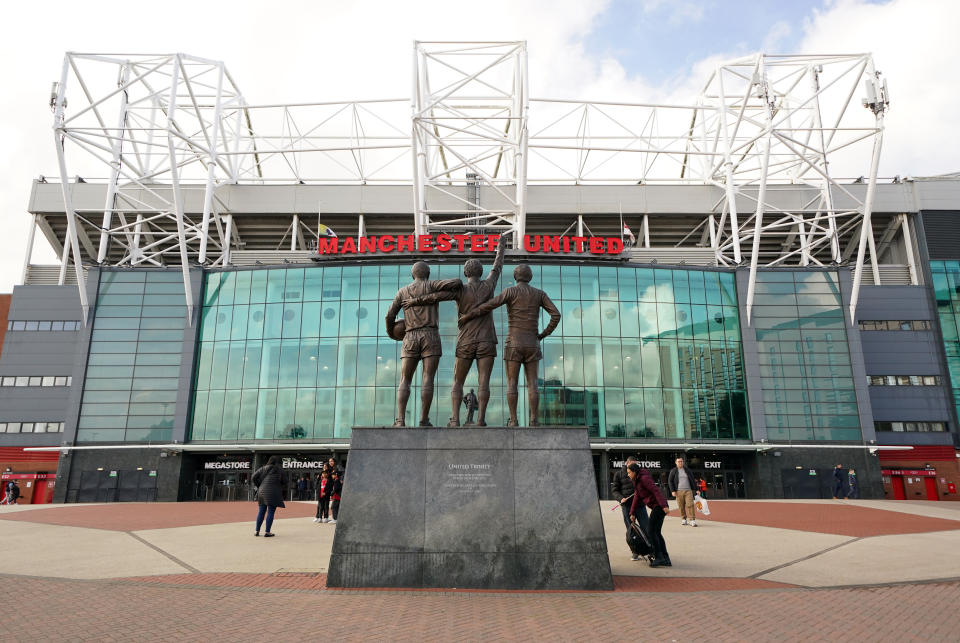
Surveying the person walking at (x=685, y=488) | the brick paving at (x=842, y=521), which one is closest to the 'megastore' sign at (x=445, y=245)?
the brick paving at (x=842, y=521)

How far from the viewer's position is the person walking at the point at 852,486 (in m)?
32.6

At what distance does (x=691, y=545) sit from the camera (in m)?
12.7

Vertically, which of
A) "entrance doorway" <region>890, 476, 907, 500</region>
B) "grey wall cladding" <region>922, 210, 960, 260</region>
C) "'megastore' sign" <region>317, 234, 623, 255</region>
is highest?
Result: "grey wall cladding" <region>922, 210, 960, 260</region>

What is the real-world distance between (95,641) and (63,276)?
4468 centimetres

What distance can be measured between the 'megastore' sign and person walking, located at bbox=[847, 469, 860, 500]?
1743cm

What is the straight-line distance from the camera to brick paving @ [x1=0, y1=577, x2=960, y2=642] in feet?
20.7

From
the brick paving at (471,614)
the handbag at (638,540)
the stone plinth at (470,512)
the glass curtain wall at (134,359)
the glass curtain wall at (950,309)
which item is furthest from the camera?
the glass curtain wall at (950,309)

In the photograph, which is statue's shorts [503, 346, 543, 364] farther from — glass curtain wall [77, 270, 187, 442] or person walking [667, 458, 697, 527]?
glass curtain wall [77, 270, 187, 442]

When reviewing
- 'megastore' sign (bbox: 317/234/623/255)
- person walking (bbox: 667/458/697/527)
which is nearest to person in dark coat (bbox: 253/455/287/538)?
person walking (bbox: 667/458/697/527)

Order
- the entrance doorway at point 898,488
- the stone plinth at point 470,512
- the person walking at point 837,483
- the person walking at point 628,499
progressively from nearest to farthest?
the stone plinth at point 470,512, the person walking at point 628,499, the person walking at point 837,483, the entrance doorway at point 898,488

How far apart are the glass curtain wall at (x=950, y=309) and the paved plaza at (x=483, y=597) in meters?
35.7

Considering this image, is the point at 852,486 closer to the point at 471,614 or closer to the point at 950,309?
the point at 950,309

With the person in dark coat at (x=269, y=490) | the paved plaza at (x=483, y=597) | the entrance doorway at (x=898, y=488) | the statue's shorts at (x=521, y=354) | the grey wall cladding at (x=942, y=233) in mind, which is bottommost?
the entrance doorway at (x=898, y=488)

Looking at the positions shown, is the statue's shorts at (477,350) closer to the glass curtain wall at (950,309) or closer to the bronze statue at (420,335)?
the bronze statue at (420,335)
